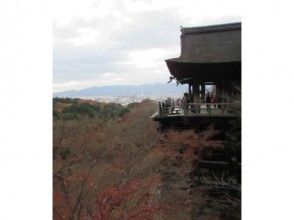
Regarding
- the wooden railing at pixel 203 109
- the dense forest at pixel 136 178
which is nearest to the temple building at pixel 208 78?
the wooden railing at pixel 203 109

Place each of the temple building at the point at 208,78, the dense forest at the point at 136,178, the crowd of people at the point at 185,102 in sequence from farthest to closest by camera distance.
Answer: the crowd of people at the point at 185,102, the temple building at the point at 208,78, the dense forest at the point at 136,178

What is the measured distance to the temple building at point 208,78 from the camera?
530 centimetres

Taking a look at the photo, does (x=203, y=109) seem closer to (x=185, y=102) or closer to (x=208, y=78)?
(x=185, y=102)

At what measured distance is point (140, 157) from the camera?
25.0 feet

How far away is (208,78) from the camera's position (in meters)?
5.65

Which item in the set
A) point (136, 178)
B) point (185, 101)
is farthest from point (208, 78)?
point (136, 178)

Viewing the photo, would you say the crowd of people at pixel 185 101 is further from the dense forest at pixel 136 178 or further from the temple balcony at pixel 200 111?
the dense forest at pixel 136 178

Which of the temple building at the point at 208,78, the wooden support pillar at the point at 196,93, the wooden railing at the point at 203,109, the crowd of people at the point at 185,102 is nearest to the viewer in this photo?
the wooden railing at the point at 203,109

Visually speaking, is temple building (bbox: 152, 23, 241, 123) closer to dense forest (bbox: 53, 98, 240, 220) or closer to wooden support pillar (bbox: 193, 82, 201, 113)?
wooden support pillar (bbox: 193, 82, 201, 113)

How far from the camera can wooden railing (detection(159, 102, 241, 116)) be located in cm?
518

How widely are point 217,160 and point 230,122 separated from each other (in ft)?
2.43
